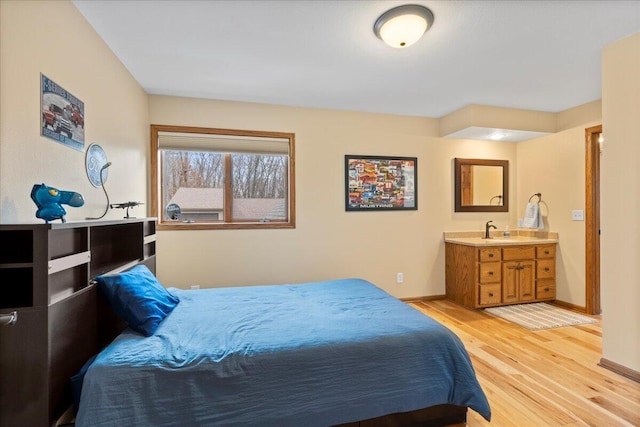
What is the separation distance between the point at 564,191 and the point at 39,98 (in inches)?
201

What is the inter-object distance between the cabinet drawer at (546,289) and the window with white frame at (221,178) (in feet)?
10.8

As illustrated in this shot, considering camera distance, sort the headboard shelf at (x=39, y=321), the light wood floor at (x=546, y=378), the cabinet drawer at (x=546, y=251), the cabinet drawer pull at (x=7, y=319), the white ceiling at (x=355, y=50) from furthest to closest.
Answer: the cabinet drawer at (x=546, y=251) → the white ceiling at (x=355, y=50) → the light wood floor at (x=546, y=378) → the headboard shelf at (x=39, y=321) → the cabinet drawer pull at (x=7, y=319)

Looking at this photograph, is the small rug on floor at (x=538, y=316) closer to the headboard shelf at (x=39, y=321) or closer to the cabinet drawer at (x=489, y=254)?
the cabinet drawer at (x=489, y=254)

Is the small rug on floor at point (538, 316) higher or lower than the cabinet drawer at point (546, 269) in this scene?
lower

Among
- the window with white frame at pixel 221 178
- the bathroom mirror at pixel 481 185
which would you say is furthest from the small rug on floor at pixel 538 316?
the window with white frame at pixel 221 178

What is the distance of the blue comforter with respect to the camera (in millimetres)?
1338

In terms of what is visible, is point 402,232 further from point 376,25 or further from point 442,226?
point 376,25

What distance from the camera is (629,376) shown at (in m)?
2.22

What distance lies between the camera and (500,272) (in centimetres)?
382

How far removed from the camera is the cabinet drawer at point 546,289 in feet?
13.1

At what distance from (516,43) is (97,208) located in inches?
131

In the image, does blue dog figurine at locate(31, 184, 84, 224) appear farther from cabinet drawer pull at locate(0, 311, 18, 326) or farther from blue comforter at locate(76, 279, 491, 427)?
blue comforter at locate(76, 279, 491, 427)

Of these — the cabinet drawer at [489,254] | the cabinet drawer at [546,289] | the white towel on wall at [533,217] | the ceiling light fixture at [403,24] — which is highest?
the ceiling light fixture at [403,24]

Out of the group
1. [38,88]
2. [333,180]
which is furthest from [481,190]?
[38,88]
